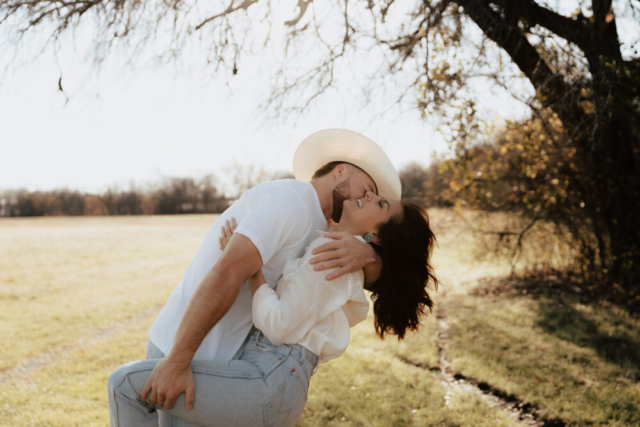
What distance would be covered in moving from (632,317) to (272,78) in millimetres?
6469

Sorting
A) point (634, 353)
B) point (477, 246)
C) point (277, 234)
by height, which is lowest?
Answer: point (634, 353)

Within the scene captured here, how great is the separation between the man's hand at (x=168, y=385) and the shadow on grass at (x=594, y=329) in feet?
17.1

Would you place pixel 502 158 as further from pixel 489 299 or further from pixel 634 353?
pixel 634 353

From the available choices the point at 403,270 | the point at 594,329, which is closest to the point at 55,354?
the point at 403,270

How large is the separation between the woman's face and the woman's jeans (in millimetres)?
801

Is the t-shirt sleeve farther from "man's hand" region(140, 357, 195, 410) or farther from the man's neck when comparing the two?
"man's hand" region(140, 357, 195, 410)

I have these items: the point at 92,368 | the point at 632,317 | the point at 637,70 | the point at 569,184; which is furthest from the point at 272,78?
the point at 632,317

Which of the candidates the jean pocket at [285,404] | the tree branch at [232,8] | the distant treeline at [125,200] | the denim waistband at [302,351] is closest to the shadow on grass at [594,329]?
the denim waistband at [302,351]

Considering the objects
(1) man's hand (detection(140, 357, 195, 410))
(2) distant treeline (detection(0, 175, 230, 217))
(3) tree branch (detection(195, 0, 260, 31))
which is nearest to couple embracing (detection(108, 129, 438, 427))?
(1) man's hand (detection(140, 357, 195, 410))

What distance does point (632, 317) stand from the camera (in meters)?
6.79

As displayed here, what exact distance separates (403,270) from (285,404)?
38.8 inches

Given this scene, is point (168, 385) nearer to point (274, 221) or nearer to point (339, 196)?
point (274, 221)

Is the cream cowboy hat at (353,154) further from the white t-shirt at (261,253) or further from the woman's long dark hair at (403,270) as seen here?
the white t-shirt at (261,253)

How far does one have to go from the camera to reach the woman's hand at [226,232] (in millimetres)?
2182
